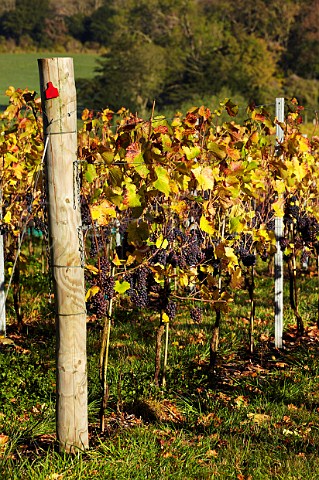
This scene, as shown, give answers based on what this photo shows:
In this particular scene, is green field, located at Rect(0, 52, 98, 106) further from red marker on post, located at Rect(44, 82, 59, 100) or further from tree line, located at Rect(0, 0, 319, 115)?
red marker on post, located at Rect(44, 82, 59, 100)

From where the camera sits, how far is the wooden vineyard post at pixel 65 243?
11.5 feet

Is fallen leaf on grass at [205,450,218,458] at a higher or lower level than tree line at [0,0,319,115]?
lower

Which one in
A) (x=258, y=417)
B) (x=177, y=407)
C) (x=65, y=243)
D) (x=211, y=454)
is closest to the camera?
(x=65, y=243)

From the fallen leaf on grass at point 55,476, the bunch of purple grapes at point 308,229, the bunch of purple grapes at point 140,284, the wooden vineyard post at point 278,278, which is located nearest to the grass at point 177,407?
the fallen leaf on grass at point 55,476

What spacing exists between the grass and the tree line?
29908mm

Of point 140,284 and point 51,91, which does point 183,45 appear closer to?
point 140,284

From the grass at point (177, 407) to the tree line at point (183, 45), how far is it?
2991 centimetres

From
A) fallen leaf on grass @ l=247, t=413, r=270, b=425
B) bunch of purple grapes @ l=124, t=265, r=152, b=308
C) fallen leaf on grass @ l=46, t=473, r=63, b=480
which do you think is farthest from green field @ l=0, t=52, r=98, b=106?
fallen leaf on grass @ l=46, t=473, r=63, b=480

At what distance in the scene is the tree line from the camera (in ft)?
129

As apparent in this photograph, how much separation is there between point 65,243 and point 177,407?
62.0 inches

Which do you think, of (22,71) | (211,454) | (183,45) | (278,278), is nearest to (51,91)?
(211,454)

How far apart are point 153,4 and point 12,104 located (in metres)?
44.9

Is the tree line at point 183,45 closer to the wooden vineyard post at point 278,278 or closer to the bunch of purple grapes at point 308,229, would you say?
the bunch of purple grapes at point 308,229

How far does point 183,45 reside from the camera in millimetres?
45406
